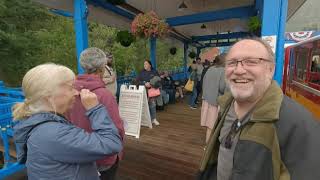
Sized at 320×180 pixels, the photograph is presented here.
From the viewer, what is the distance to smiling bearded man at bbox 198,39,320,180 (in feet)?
3.25

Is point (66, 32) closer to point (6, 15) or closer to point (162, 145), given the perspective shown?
point (6, 15)

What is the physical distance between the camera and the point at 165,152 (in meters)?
4.06

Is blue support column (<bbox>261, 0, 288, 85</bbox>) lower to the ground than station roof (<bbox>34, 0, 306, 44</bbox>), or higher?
lower

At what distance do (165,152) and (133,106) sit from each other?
51.9 inches

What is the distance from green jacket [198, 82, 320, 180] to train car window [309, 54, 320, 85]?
390 cm

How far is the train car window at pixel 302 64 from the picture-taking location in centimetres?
511

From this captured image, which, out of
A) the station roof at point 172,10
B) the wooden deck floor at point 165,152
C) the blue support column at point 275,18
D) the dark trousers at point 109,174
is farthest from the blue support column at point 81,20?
the blue support column at point 275,18

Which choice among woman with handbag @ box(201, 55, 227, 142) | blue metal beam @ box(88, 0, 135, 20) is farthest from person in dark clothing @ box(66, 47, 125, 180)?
blue metal beam @ box(88, 0, 135, 20)

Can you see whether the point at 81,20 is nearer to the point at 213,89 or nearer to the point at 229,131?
the point at 213,89

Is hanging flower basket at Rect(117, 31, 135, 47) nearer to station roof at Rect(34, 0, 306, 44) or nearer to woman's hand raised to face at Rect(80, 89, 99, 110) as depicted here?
station roof at Rect(34, 0, 306, 44)

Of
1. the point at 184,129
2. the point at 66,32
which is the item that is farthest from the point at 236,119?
the point at 66,32

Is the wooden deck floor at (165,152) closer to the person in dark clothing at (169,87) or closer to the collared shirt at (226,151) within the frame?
the collared shirt at (226,151)

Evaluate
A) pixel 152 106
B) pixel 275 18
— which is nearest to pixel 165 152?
→ pixel 152 106

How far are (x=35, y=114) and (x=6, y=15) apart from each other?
7166 mm
